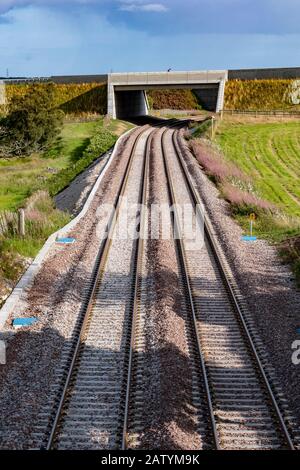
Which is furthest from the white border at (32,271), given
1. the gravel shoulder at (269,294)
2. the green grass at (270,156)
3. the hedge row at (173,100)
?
the hedge row at (173,100)

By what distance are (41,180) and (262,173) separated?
1706 centimetres

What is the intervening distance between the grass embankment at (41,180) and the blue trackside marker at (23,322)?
2.20m

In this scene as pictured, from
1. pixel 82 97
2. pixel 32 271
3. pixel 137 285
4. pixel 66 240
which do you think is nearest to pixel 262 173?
pixel 66 240

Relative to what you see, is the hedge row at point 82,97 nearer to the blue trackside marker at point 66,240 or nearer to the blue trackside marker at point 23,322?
the blue trackside marker at point 66,240

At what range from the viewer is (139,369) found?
12047mm

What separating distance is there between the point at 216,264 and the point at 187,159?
22.5m

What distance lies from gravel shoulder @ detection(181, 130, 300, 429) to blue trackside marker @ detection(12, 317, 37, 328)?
5.79 m

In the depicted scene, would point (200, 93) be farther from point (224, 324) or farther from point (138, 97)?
point (224, 324)

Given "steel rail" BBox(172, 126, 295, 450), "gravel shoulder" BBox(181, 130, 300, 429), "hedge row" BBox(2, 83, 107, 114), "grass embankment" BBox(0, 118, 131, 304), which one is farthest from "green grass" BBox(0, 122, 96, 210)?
"gravel shoulder" BBox(181, 130, 300, 429)

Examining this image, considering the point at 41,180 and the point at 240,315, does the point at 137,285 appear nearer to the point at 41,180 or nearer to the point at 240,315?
the point at 240,315

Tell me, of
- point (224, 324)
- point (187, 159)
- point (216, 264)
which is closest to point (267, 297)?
point (224, 324)

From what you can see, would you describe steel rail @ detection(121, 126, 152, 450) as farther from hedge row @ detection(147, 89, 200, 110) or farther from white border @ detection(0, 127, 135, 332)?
hedge row @ detection(147, 89, 200, 110)

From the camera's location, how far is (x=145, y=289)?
54.6ft

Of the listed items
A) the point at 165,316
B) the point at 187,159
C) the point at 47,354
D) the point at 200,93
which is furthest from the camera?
the point at 200,93
